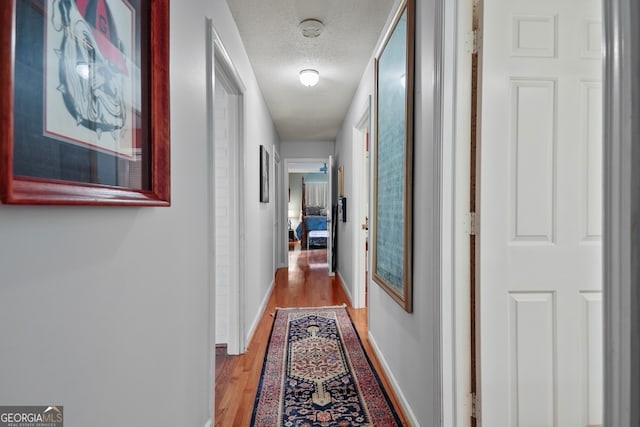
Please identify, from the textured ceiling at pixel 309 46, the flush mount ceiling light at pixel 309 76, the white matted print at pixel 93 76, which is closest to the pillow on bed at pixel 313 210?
the textured ceiling at pixel 309 46

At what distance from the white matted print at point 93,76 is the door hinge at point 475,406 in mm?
1594

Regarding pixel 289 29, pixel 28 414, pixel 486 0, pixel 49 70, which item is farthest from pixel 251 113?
pixel 28 414

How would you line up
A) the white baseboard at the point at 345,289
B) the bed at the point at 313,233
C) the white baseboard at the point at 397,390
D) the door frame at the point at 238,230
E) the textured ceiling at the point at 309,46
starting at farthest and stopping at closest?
the bed at the point at 313,233 → the white baseboard at the point at 345,289 → the door frame at the point at 238,230 → the textured ceiling at the point at 309,46 → the white baseboard at the point at 397,390

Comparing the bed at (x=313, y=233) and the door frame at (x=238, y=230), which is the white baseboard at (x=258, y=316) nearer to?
the door frame at (x=238, y=230)

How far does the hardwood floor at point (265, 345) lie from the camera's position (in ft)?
6.18

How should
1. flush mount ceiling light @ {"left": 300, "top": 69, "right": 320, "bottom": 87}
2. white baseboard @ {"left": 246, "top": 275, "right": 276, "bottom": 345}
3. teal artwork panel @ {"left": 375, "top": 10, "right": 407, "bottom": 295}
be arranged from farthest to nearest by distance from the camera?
flush mount ceiling light @ {"left": 300, "top": 69, "right": 320, "bottom": 87}, white baseboard @ {"left": 246, "top": 275, "right": 276, "bottom": 345}, teal artwork panel @ {"left": 375, "top": 10, "right": 407, "bottom": 295}

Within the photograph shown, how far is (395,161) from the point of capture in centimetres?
203

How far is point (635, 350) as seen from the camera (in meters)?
0.60

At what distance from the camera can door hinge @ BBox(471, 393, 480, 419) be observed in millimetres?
1357

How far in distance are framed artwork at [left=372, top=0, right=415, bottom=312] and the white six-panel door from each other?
1.47 ft

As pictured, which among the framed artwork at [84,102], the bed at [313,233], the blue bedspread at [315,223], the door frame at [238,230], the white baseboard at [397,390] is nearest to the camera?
the framed artwork at [84,102]

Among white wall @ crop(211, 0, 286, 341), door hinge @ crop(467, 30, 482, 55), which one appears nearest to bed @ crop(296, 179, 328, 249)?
white wall @ crop(211, 0, 286, 341)

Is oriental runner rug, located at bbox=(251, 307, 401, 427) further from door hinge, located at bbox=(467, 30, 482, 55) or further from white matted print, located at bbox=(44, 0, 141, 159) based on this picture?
door hinge, located at bbox=(467, 30, 482, 55)

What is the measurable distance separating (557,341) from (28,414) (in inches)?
68.7
